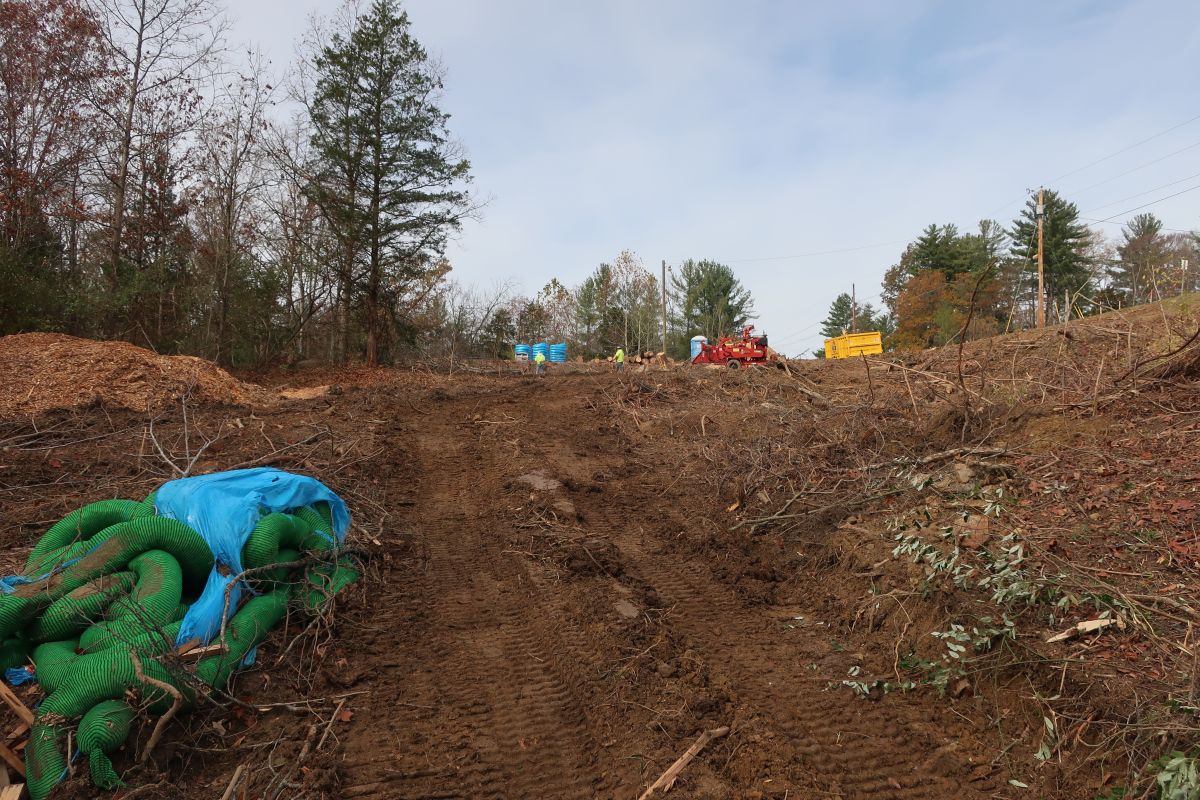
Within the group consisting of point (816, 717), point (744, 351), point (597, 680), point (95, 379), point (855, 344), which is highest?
point (855, 344)

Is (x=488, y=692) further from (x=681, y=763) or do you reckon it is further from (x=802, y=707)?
(x=802, y=707)

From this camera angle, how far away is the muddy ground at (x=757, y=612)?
11.2 ft

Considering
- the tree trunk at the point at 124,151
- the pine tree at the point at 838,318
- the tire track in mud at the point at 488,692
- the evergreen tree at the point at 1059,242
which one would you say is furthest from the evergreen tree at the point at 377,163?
the pine tree at the point at 838,318

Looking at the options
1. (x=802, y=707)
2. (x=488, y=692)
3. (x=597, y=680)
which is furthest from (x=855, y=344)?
(x=488, y=692)

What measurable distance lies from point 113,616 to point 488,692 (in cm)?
225

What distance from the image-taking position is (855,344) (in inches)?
1158

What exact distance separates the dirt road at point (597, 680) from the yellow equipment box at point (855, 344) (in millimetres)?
23643

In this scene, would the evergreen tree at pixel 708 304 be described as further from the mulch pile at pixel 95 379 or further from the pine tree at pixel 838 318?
the mulch pile at pixel 95 379

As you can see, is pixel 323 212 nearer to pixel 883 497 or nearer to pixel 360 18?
A: pixel 360 18

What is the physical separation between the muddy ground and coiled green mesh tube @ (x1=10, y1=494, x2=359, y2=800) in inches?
7.9

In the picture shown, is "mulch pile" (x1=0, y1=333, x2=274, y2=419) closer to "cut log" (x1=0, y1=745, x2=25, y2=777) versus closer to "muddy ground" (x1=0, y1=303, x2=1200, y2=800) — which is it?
"muddy ground" (x1=0, y1=303, x2=1200, y2=800)

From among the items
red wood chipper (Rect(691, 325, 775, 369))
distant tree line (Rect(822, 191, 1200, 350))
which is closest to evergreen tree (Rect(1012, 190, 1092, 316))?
distant tree line (Rect(822, 191, 1200, 350))

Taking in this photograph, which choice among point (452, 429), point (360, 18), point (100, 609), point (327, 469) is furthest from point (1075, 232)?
point (100, 609)

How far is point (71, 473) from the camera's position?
7.66m
